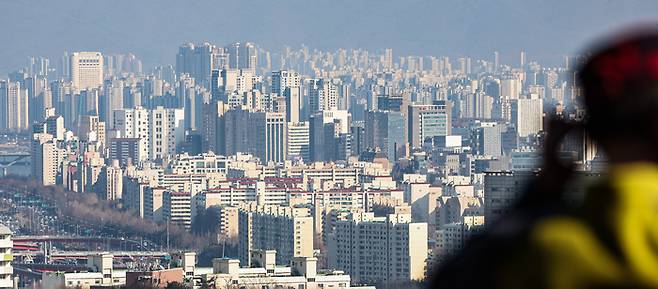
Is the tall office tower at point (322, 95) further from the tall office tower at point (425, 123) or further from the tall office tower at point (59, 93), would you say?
the tall office tower at point (59, 93)

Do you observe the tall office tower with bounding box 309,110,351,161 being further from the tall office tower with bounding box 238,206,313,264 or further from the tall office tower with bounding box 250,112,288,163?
the tall office tower with bounding box 238,206,313,264

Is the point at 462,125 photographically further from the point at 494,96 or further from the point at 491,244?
the point at 491,244

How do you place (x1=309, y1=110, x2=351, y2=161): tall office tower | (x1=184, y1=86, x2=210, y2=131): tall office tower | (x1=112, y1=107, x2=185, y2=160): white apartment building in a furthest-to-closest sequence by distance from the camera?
(x1=184, y1=86, x2=210, y2=131): tall office tower < (x1=112, y1=107, x2=185, y2=160): white apartment building < (x1=309, y1=110, x2=351, y2=161): tall office tower

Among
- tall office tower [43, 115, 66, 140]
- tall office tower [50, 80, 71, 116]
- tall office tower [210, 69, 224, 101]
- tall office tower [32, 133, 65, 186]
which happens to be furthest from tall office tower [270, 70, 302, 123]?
tall office tower [32, 133, 65, 186]

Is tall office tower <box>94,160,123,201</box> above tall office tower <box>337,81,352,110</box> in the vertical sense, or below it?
below

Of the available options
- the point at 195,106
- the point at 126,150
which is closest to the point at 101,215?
the point at 126,150

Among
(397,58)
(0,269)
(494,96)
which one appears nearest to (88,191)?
(494,96)

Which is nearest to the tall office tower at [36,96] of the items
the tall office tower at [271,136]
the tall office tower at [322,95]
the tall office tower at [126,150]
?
the tall office tower at [322,95]

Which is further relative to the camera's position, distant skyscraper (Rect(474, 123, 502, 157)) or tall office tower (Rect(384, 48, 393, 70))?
tall office tower (Rect(384, 48, 393, 70))
